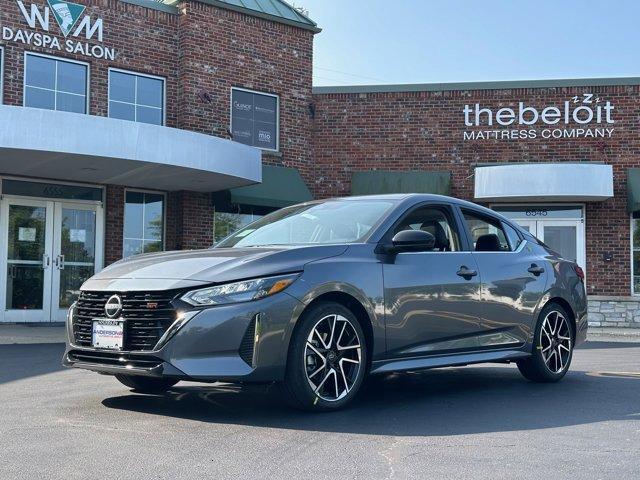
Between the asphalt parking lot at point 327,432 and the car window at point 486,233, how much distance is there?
1210 mm

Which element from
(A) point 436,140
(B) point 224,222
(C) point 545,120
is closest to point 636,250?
(C) point 545,120

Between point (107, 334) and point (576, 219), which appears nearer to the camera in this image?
point (107, 334)

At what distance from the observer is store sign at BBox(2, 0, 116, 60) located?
15.6 metres

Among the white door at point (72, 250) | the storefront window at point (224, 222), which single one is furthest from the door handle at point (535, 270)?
the storefront window at point (224, 222)

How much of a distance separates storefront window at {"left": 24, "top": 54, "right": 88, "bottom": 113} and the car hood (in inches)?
421

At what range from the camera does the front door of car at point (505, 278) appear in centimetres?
703

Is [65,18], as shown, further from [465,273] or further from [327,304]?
[327,304]

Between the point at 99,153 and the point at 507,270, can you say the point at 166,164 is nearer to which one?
the point at 99,153

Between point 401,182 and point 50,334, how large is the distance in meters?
8.91

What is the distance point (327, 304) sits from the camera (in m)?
5.76

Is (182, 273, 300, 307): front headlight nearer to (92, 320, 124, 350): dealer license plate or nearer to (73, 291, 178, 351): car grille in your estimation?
(73, 291, 178, 351): car grille

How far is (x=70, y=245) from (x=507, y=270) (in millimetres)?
10844

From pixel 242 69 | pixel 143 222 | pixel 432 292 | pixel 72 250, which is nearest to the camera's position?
pixel 432 292

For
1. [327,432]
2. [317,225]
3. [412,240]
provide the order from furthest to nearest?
[317,225] → [412,240] → [327,432]
